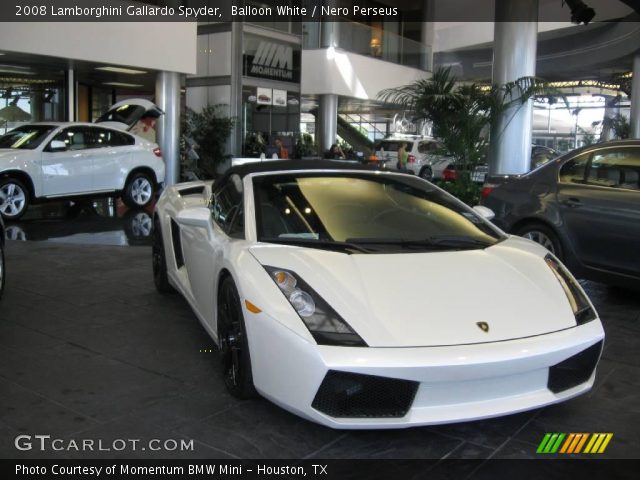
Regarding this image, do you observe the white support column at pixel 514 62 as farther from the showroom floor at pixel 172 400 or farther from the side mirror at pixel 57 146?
the side mirror at pixel 57 146

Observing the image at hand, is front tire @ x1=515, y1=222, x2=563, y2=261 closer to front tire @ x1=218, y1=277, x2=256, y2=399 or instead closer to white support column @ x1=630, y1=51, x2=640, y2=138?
front tire @ x1=218, y1=277, x2=256, y2=399

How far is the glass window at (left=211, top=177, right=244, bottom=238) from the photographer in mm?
3852

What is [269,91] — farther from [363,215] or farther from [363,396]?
[363,396]

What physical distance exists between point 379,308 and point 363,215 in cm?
110

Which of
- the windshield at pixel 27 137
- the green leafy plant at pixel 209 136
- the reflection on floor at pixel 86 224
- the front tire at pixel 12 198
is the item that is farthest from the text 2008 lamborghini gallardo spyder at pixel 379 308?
the green leafy plant at pixel 209 136

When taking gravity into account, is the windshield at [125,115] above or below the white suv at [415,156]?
above

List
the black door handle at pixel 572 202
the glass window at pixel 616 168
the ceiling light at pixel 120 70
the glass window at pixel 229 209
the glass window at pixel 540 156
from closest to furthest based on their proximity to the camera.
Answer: the glass window at pixel 229 209
the glass window at pixel 616 168
the black door handle at pixel 572 202
the ceiling light at pixel 120 70
the glass window at pixel 540 156

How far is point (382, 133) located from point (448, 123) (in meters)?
26.3

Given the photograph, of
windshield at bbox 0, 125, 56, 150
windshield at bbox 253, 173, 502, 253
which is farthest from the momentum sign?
windshield at bbox 253, 173, 502, 253

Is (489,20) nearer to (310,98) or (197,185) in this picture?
(310,98)

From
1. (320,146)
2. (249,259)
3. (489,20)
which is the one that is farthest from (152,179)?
(489,20)

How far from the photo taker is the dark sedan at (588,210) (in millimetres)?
5641
